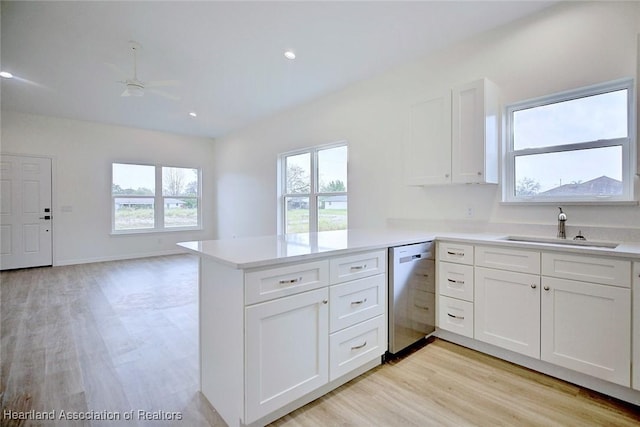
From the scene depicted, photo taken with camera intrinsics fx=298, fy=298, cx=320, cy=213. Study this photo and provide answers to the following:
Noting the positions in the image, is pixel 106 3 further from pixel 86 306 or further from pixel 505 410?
pixel 505 410

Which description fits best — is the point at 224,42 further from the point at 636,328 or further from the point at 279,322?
the point at 636,328

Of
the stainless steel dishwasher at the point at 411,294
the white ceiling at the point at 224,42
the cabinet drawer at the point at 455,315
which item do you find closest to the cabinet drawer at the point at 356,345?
the stainless steel dishwasher at the point at 411,294

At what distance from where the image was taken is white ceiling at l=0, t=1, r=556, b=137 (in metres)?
2.52

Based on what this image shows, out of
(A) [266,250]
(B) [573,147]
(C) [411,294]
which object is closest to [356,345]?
(C) [411,294]

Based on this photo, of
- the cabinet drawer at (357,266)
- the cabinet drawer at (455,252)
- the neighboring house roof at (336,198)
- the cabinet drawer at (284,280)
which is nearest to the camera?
the cabinet drawer at (284,280)

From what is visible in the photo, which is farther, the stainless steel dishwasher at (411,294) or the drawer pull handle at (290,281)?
the stainless steel dishwasher at (411,294)

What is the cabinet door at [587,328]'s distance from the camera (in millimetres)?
1724

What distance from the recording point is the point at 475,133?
2.61 m

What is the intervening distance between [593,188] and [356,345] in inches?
87.6

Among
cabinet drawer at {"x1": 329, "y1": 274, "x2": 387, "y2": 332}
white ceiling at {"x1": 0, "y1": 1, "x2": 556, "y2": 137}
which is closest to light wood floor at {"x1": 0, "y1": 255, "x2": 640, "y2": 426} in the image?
cabinet drawer at {"x1": 329, "y1": 274, "x2": 387, "y2": 332}

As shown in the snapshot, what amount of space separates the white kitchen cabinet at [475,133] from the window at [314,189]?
182cm

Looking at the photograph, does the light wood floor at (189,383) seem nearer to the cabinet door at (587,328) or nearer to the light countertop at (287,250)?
the cabinet door at (587,328)

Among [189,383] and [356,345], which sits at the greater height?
[356,345]

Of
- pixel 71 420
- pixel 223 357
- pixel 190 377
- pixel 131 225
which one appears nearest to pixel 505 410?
pixel 223 357
